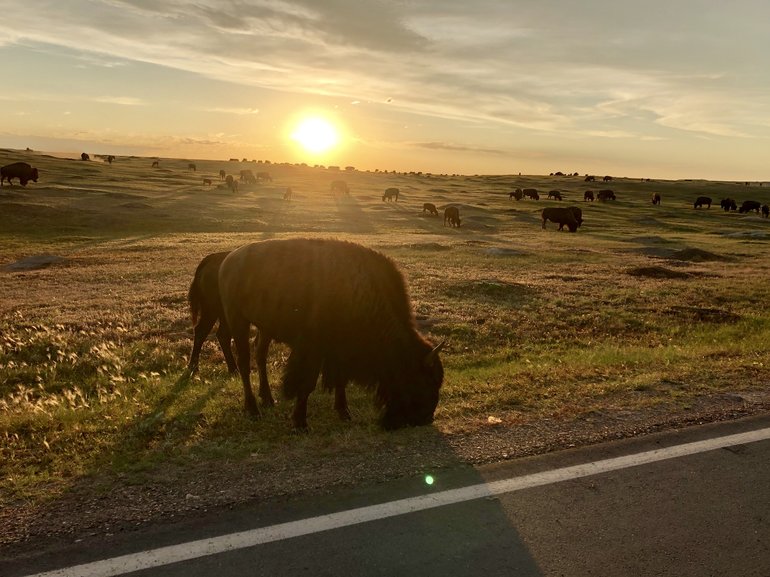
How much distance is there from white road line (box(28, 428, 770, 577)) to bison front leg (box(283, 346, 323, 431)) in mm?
2224

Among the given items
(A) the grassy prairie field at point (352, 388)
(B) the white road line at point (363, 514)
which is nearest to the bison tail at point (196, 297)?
(A) the grassy prairie field at point (352, 388)

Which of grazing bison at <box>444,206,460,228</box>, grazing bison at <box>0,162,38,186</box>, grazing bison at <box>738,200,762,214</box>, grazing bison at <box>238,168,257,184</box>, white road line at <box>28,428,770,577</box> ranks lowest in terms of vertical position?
white road line at <box>28,428,770,577</box>

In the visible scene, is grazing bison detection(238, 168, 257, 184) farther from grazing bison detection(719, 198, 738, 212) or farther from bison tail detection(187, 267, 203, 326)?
bison tail detection(187, 267, 203, 326)

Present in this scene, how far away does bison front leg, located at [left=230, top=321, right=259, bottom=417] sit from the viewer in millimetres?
7223

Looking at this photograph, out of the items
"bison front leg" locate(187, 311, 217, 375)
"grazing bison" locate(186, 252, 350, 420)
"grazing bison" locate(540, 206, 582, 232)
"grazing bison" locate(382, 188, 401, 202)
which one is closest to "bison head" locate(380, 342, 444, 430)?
"grazing bison" locate(186, 252, 350, 420)

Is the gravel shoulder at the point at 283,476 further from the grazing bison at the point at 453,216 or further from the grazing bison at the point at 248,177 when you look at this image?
the grazing bison at the point at 248,177

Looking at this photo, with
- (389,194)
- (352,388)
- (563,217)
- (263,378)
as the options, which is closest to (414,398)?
(352,388)

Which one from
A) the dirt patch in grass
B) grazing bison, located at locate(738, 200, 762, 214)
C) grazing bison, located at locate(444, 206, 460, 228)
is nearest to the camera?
the dirt patch in grass

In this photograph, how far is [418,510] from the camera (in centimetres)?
462

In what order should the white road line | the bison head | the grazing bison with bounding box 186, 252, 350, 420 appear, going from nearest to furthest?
the white road line, the bison head, the grazing bison with bounding box 186, 252, 350, 420

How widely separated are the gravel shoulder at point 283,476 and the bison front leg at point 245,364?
5.48ft

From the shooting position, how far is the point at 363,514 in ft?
14.9

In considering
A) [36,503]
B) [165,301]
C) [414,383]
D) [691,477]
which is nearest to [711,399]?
[691,477]

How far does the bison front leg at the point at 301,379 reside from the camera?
6664mm
